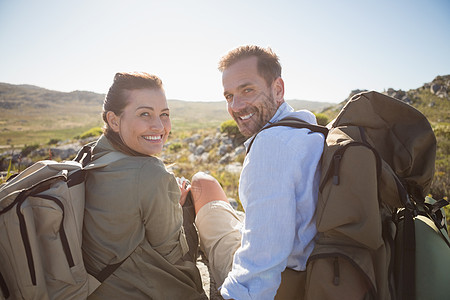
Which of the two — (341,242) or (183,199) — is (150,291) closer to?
(183,199)

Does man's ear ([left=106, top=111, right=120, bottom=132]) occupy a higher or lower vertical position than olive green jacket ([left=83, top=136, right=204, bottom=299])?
higher

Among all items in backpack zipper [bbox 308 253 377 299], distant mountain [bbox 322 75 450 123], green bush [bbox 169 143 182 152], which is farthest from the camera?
distant mountain [bbox 322 75 450 123]

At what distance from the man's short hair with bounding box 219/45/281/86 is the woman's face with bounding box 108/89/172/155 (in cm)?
72

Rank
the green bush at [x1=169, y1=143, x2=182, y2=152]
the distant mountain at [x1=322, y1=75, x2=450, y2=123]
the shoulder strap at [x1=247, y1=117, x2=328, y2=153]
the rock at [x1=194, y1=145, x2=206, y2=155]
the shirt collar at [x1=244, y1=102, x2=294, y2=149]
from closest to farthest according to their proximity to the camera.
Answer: the shoulder strap at [x1=247, y1=117, x2=328, y2=153], the shirt collar at [x1=244, y1=102, x2=294, y2=149], the rock at [x1=194, y1=145, x2=206, y2=155], the green bush at [x1=169, y1=143, x2=182, y2=152], the distant mountain at [x1=322, y1=75, x2=450, y2=123]

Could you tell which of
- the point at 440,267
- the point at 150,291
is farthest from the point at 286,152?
the point at 150,291

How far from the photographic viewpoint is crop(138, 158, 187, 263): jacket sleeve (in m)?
1.78

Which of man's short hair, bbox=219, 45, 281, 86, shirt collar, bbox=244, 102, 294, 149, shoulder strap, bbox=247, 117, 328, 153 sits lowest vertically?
shoulder strap, bbox=247, 117, 328, 153

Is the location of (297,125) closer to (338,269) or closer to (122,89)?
(338,269)

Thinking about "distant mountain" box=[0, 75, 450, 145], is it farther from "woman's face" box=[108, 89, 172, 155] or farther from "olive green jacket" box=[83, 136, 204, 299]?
"olive green jacket" box=[83, 136, 204, 299]

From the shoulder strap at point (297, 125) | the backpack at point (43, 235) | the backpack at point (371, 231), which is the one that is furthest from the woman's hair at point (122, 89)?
the backpack at point (371, 231)

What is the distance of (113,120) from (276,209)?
1.71m

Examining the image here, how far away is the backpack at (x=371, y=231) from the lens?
3.83 ft

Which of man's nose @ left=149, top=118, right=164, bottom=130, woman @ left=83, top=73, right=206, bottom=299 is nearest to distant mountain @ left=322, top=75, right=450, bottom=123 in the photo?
man's nose @ left=149, top=118, right=164, bottom=130

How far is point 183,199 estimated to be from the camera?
9.89ft
